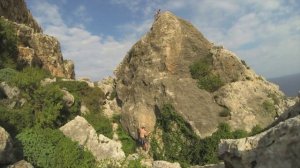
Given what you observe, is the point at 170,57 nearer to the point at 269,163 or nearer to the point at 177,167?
the point at 177,167

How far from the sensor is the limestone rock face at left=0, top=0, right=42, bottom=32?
200 ft

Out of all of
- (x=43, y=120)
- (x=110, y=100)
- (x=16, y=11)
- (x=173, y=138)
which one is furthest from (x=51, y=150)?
(x=16, y=11)

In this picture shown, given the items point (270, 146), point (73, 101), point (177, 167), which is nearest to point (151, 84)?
point (73, 101)

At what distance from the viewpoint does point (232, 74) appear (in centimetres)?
4094

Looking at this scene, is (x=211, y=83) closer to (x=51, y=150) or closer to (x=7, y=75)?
(x=51, y=150)

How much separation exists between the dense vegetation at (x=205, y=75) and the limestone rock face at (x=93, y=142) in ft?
41.6

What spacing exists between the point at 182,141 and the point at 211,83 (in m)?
7.79

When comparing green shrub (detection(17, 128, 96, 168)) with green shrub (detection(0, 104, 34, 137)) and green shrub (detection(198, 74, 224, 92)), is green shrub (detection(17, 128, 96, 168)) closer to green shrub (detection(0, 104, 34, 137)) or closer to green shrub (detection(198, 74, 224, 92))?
green shrub (detection(0, 104, 34, 137))

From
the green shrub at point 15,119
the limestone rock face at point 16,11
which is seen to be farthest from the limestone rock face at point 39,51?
the green shrub at point 15,119

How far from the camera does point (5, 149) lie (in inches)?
968

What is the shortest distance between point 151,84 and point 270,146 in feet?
96.8

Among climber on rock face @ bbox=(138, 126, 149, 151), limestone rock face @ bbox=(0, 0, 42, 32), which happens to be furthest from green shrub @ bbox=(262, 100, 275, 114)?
limestone rock face @ bbox=(0, 0, 42, 32)

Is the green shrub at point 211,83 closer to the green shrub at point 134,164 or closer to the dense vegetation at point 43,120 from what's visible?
the dense vegetation at point 43,120

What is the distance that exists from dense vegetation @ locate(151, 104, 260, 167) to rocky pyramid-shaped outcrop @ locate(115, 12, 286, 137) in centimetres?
72
